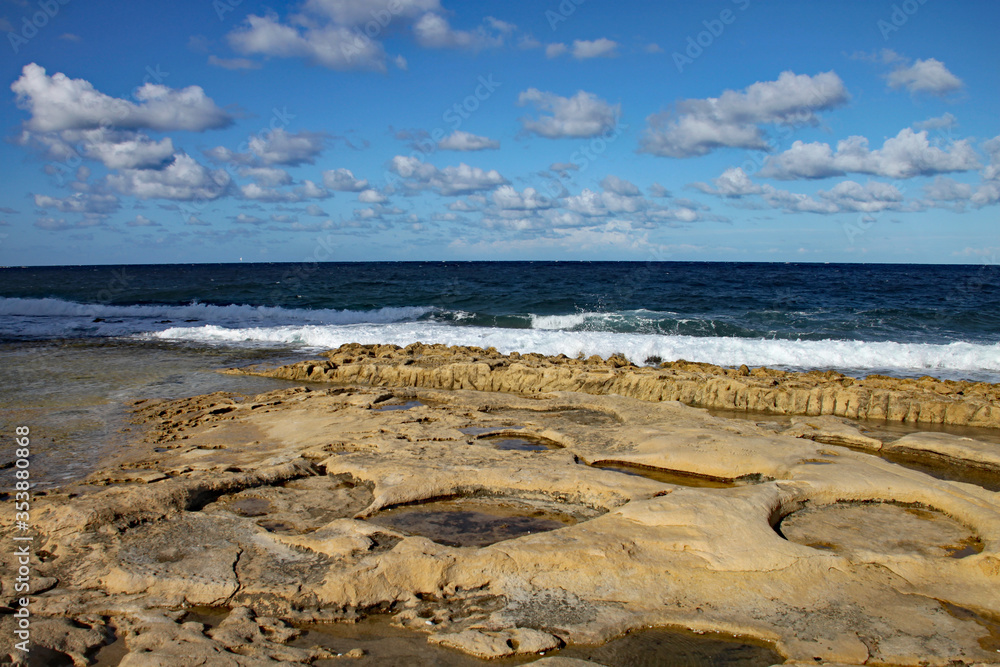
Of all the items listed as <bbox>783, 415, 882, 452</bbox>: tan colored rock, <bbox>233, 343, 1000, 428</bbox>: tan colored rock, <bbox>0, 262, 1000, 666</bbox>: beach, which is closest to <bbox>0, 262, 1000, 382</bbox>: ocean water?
<bbox>233, 343, 1000, 428</bbox>: tan colored rock

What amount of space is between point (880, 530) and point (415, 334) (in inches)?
533

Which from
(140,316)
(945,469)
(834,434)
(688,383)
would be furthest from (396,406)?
(140,316)

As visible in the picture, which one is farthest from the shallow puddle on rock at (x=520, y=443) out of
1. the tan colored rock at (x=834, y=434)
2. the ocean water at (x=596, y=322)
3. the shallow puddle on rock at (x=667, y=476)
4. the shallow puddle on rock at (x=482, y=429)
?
the ocean water at (x=596, y=322)

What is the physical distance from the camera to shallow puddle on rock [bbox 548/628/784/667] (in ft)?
10.5

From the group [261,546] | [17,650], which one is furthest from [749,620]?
[17,650]

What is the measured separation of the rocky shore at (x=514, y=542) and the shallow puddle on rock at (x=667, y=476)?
27mm

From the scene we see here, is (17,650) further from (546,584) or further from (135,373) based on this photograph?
(135,373)

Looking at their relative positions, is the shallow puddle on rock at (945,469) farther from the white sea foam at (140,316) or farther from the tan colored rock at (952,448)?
A: the white sea foam at (140,316)

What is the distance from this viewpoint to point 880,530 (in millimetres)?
4742

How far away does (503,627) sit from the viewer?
3428 mm

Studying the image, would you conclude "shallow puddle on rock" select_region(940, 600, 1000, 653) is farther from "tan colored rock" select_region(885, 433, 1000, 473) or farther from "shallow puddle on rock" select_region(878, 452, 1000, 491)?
"tan colored rock" select_region(885, 433, 1000, 473)

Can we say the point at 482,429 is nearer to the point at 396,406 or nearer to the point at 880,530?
the point at 396,406

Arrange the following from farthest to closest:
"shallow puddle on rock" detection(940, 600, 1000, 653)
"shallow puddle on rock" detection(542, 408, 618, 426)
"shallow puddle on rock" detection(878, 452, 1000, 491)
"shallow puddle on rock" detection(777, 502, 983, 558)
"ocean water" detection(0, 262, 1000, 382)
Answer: "ocean water" detection(0, 262, 1000, 382) < "shallow puddle on rock" detection(542, 408, 618, 426) < "shallow puddle on rock" detection(878, 452, 1000, 491) < "shallow puddle on rock" detection(777, 502, 983, 558) < "shallow puddle on rock" detection(940, 600, 1000, 653)

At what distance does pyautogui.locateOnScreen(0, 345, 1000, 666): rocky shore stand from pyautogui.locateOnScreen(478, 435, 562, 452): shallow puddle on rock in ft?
0.17
